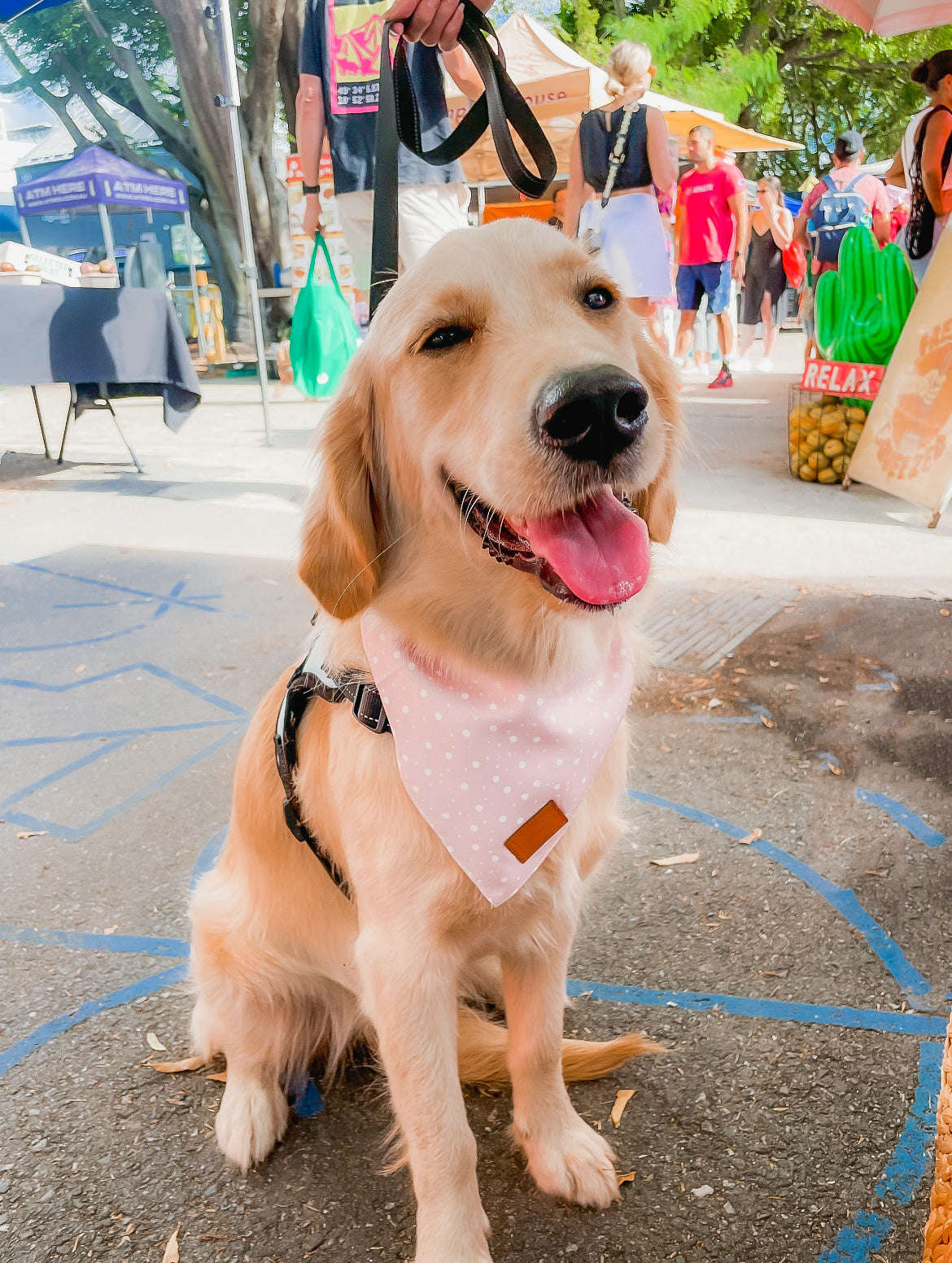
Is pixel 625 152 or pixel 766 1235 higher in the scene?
pixel 625 152

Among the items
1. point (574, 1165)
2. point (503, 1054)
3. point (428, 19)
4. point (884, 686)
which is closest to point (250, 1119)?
point (503, 1054)

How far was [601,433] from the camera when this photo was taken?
1309mm

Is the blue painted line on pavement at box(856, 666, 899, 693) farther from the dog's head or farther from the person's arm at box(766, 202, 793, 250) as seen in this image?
the person's arm at box(766, 202, 793, 250)

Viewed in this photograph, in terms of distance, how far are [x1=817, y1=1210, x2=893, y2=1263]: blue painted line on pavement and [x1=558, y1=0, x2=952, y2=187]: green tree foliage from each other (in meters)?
21.4

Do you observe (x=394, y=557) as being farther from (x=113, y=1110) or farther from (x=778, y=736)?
(x=778, y=736)

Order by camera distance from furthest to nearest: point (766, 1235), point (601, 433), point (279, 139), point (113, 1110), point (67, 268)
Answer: point (279, 139) < point (67, 268) < point (113, 1110) < point (766, 1235) < point (601, 433)

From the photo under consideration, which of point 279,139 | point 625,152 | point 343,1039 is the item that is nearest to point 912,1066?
point 343,1039

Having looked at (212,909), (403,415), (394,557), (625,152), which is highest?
(625,152)

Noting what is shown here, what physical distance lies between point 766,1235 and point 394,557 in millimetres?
1276

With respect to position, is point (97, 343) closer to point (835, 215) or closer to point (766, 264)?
point (835, 215)

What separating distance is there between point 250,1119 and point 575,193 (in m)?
5.83

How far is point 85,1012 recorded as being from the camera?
81.0 inches

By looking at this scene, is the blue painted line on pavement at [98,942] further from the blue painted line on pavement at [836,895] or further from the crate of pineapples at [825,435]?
the crate of pineapples at [825,435]

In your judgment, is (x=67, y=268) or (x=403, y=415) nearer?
(x=403, y=415)
